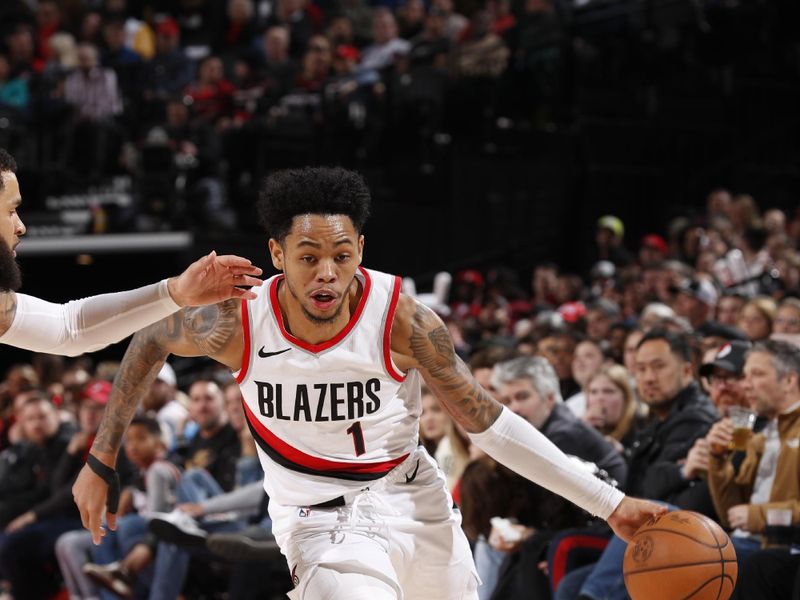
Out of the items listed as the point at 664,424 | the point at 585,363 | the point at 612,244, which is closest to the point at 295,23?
the point at 612,244

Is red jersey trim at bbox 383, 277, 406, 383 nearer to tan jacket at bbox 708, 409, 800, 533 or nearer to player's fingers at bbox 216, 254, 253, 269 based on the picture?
player's fingers at bbox 216, 254, 253, 269

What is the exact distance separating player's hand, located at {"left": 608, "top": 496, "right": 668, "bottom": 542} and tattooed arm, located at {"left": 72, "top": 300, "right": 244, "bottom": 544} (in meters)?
1.33

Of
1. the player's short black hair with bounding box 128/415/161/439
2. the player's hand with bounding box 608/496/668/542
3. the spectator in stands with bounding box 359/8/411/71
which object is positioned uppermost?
the spectator in stands with bounding box 359/8/411/71

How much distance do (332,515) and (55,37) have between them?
13.1 m

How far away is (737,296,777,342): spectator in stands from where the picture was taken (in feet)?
26.1

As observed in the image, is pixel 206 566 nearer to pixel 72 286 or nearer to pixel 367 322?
pixel 367 322

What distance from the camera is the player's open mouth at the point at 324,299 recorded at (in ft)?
13.4

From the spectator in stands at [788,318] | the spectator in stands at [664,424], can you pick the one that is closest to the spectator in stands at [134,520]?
the spectator in stands at [664,424]

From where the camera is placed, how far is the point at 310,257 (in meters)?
4.09

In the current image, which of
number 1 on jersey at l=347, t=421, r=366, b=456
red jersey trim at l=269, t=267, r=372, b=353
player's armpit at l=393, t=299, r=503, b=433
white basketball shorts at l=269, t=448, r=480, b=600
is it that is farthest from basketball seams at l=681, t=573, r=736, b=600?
red jersey trim at l=269, t=267, r=372, b=353

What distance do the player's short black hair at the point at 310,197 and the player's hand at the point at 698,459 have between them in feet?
7.52

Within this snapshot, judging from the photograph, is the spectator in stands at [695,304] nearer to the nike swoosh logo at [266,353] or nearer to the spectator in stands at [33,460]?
the spectator in stands at [33,460]

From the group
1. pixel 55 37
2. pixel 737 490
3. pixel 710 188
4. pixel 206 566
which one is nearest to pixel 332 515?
pixel 737 490

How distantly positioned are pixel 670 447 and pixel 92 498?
3.00 metres
